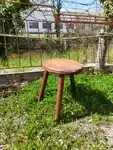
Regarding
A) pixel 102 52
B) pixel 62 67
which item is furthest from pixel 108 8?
pixel 62 67

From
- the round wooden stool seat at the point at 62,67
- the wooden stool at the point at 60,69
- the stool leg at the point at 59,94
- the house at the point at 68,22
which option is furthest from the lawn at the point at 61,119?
the house at the point at 68,22

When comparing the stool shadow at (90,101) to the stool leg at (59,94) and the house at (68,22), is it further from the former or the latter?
the house at (68,22)

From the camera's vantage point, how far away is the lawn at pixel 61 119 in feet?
12.1

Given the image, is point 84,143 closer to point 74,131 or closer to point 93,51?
point 74,131

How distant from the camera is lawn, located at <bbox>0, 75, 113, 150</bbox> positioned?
3.68 metres

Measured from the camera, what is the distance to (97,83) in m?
5.29

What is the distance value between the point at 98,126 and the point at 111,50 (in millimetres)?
3229

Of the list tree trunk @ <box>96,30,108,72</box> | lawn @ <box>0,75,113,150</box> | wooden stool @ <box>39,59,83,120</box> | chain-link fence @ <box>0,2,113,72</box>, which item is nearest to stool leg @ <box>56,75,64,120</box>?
wooden stool @ <box>39,59,83,120</box>

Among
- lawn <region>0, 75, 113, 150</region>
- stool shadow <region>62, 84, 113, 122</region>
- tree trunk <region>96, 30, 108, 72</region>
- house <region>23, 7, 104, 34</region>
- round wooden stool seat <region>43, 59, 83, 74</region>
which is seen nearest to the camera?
lawn <region>0, 75, 113, 150</region>

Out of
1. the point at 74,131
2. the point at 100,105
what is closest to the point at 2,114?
the point at 74,131

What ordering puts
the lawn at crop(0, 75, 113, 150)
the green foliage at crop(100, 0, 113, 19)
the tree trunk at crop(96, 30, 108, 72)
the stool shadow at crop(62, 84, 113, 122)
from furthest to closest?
1. the green foliage at crop(100, 0, 113, 19)
2. the tree trunk at crop(96, 30, 108, 72)
3. the stool shadow at crop(62, 84, 113, 122)
4. the lawn at crop(0, 75, 113, 150)

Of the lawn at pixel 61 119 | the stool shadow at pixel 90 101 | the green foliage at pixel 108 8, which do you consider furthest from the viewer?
the green foliage at pixel 108 8

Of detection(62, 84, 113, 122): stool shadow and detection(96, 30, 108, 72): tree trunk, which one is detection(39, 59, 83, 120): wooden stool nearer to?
detection(62, 84, 113, 122): stool shadow

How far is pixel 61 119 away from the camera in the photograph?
4156mm
